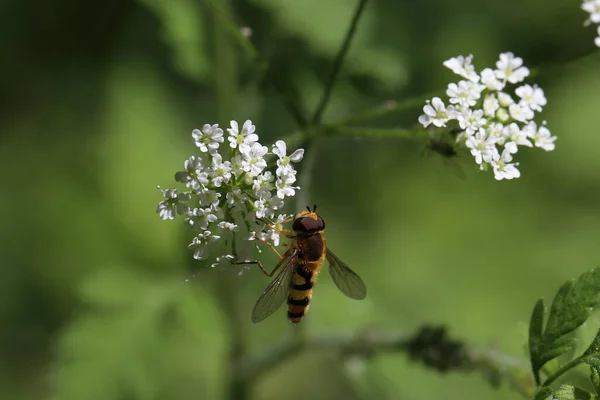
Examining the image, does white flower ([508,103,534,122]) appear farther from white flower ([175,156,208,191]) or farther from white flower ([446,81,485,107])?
white flower ([175,156,208,191])

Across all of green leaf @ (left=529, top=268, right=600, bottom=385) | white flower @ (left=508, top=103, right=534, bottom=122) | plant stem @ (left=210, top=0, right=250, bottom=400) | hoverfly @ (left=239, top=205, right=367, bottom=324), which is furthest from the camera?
plant stem @ (left=210, top=0, right=250, bottom=400)

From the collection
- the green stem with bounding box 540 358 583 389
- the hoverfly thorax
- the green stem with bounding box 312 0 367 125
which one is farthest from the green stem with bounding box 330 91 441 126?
the green stem with bounding box 540 358 583 389

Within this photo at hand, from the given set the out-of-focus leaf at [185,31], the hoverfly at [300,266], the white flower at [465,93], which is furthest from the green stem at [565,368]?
the out-of-focus leaf at [185,31]

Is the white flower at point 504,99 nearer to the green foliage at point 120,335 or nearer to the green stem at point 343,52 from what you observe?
the green stem at point 343,52

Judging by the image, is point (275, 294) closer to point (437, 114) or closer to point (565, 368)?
point (437, 114)

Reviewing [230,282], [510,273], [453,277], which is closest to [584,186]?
[510,273]

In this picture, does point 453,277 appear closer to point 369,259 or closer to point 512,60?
point 369,259
